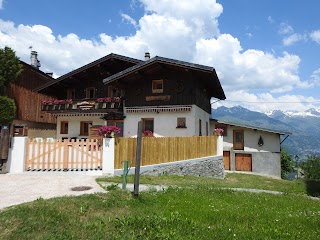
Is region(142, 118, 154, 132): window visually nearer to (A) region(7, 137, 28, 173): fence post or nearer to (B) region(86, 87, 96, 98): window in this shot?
(B) region(86, 87, 96, 98): window

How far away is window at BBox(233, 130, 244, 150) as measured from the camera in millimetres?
29214

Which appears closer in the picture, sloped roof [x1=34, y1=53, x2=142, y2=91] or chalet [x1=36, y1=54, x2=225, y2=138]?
chalet [x1=36, y1=54, x2=225, y2=138]

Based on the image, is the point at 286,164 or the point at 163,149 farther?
the point at 286,164

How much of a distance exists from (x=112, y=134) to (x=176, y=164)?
5.09 meters

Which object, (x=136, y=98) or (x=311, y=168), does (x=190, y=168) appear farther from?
(x=311, y=168)

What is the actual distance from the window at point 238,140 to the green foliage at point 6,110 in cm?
2269

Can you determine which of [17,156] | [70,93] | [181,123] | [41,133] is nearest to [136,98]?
[181,123]

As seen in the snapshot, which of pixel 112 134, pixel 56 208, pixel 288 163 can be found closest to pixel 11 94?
pixel 112 134

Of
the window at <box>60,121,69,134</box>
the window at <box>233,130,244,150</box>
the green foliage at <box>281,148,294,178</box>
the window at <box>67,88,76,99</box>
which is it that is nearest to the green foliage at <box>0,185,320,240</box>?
the window at <box>60,121,69,134</box>

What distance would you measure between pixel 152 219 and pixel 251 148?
25058 millimetres

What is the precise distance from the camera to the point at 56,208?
247 inches

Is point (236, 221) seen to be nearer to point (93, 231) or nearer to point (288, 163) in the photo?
point (93, 231)

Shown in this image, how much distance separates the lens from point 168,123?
21.0 m

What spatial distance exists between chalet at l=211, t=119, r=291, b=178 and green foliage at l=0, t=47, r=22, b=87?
2011 centimetres
